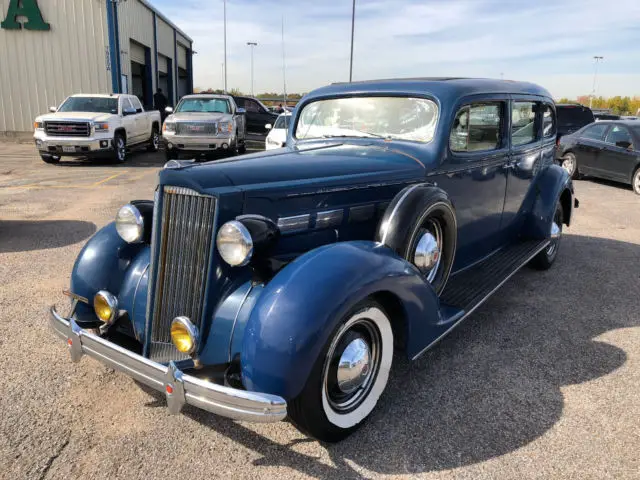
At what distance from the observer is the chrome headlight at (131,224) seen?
269 centimetres

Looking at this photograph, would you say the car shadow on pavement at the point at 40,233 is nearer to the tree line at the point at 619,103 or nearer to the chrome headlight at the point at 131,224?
the chrome headlight at the point at 131,224

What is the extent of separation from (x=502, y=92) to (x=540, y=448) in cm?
279

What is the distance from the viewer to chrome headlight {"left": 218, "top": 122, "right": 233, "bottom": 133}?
1223cm

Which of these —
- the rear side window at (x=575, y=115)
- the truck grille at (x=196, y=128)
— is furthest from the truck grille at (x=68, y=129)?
the rear side window at (x=575, y=115)

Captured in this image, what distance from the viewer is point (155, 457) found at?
7.35 feet

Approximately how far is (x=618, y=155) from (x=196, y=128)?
9400mm

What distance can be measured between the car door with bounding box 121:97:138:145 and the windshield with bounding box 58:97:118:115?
9.6 inches

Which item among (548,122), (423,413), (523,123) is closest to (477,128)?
(523,123)

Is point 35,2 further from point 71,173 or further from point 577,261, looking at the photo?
point 577,261

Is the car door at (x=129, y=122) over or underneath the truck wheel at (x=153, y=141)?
over

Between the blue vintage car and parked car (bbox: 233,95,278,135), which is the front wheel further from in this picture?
parked car (bbox: 233,95,278,135)

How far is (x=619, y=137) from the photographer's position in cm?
988

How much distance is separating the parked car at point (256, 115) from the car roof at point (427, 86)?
14277mm

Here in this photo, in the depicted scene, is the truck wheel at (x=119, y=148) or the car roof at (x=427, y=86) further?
the truck wheel at (x=119, y=148)
